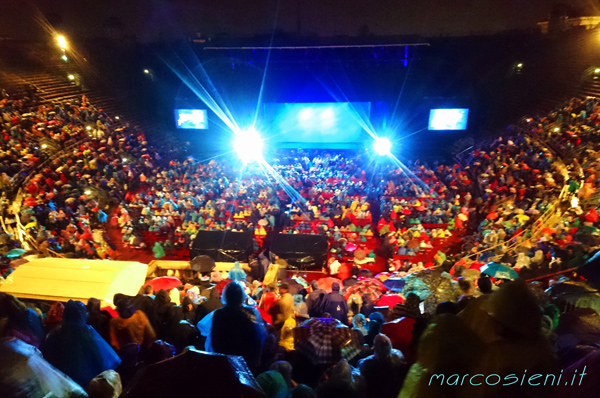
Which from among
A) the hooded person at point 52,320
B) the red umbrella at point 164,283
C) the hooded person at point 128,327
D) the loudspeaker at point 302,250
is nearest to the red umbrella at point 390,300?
the hooded person at point 128,327

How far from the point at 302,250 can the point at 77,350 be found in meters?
5.77

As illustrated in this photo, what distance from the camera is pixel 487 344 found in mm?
2191

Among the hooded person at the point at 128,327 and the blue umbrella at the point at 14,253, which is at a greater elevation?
the hooded person at the point at 128,327

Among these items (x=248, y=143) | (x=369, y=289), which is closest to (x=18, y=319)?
A: (x=369, y=289)

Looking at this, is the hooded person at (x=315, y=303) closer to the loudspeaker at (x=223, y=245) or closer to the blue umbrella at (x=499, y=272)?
the blue umbrella at (x=499, y=272)

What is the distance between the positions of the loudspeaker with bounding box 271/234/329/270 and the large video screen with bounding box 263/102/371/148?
11432 millimetres

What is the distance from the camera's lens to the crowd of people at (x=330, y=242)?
2.26 m

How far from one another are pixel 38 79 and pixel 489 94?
21121 millimetres

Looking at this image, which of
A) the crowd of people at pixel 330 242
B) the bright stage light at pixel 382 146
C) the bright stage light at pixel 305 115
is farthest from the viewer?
the bright stage light at pixel 305 115

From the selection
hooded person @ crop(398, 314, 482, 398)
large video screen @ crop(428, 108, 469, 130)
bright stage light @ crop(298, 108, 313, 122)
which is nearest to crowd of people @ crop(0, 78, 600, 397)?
hooded person @ crop(398, 314, 482, 398)

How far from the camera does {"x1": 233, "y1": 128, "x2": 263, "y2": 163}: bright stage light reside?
19.0 meters

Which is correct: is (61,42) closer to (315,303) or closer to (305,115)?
(305,115)

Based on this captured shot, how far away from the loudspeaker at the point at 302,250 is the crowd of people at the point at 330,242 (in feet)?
1.29

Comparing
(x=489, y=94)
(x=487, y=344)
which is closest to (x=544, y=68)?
(x=489, y=94)
